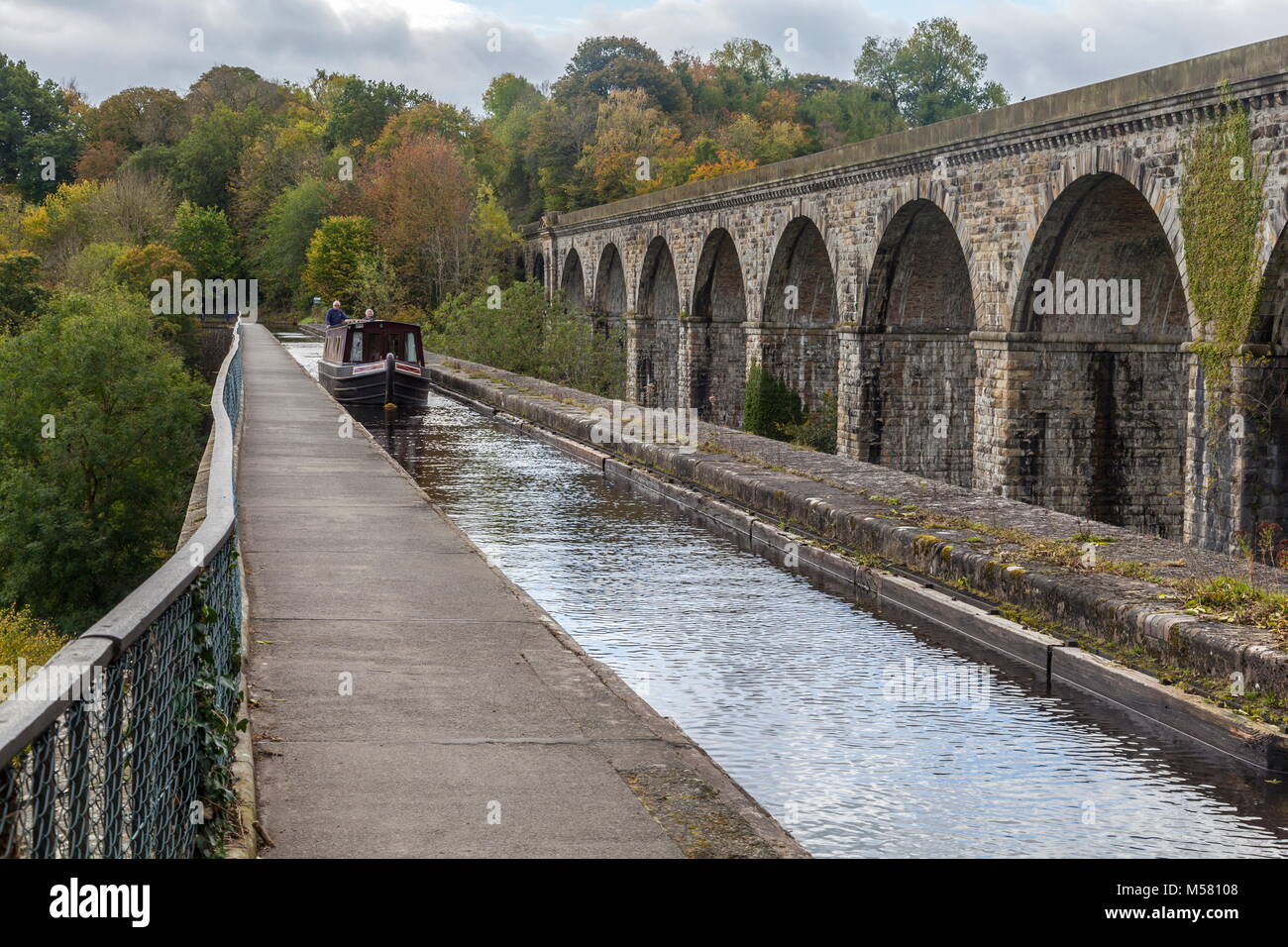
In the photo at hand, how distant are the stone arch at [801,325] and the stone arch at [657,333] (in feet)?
33.8

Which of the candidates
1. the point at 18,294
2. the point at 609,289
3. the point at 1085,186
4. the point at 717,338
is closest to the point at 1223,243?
the point at 1085,186

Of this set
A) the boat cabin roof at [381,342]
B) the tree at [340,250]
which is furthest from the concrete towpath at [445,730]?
the tree at [340,250]

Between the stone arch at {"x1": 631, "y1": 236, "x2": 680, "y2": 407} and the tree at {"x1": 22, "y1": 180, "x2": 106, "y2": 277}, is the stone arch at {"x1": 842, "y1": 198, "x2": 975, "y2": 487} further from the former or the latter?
the tree at {"x1": 22, "y1": 180, "x2": 106, "y2": 277}

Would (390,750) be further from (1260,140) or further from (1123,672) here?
(1260,140)

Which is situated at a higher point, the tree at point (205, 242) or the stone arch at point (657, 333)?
the tree at point (205, 242)

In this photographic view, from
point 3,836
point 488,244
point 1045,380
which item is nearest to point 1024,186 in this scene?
point 1045,380

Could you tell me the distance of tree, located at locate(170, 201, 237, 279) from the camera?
78375 mm

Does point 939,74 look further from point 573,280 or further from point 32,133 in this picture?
point 32,133

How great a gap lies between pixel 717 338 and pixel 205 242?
179ft

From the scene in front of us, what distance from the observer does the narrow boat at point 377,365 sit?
25266mm

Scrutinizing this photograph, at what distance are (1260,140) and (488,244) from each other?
46.1 meters

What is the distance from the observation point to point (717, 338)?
3431 centimetres

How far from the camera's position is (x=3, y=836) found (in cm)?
264

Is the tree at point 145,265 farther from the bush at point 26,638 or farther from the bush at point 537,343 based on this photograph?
the bush at point 26,638
